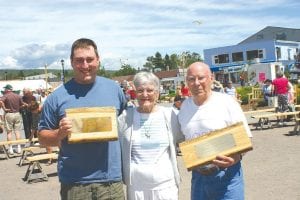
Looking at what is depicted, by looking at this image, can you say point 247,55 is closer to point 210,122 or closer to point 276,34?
point 276,34

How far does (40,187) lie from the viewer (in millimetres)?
9305

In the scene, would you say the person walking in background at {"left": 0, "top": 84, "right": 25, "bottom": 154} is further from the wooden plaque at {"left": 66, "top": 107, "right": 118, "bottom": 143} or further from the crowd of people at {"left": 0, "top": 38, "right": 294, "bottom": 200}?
the wooden plaque at {"left": 66, "top": 107, "right": 118, "bottom": 143}

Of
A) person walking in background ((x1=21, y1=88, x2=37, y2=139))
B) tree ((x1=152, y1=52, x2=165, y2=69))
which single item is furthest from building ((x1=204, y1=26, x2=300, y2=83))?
tree ((x1=152, y1=52, x2=165, y2=69))

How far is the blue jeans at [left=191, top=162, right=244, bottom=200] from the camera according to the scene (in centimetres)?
368

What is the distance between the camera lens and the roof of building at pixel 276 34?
96006mm

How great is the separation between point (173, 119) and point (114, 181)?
2.28 feet

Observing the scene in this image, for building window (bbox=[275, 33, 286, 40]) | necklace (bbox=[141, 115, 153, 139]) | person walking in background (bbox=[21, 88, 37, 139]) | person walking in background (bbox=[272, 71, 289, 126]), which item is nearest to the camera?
necklace (bbox=[141, 115, 153, 139])

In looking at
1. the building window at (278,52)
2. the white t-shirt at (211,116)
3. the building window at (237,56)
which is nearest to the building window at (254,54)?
the building window at (237,56)

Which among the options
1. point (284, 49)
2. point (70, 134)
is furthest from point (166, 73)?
point (70, 134)

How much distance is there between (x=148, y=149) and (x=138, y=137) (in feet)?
0.40

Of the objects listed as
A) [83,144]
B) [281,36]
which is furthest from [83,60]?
[281,36]

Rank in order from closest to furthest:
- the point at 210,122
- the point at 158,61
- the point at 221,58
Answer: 1. the point at 210,122
2. the point at 221,58
3. the point at 158,61

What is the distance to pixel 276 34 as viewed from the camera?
98.1 m

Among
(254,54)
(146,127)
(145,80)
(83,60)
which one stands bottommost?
(146,127)
